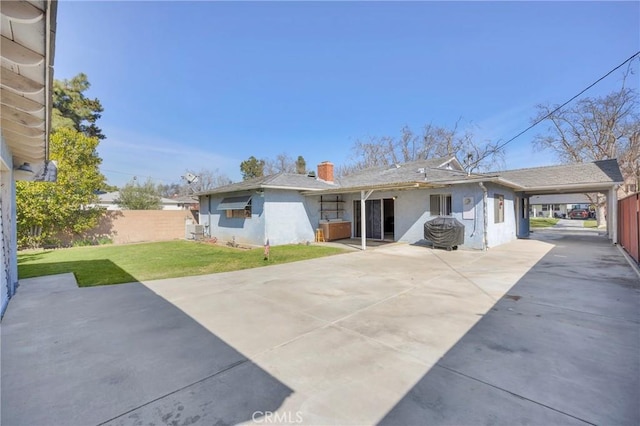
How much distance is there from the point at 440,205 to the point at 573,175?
325 inches

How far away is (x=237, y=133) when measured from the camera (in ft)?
91.9

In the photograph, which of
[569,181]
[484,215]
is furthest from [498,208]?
[569,181]

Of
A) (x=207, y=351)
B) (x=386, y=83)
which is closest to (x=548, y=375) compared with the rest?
(x=207, y=351)

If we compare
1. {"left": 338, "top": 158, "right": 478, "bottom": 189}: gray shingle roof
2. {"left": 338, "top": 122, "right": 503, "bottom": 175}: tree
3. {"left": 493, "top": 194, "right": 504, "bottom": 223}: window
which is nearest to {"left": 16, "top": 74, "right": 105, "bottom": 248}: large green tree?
{"left": 338, "top": 158, "right": 478, "bottom": 189}: gray shingle roof

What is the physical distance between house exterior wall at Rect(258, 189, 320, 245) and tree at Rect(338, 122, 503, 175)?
815 inches

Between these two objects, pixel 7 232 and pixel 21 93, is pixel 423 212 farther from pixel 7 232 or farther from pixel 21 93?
pixel 7 232

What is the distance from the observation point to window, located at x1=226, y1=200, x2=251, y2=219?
50.9 ft

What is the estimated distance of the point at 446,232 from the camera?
12.2 metres

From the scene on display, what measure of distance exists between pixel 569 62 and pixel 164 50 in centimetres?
1721

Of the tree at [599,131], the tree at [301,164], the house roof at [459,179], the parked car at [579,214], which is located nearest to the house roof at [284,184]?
the house roof at [459,179]

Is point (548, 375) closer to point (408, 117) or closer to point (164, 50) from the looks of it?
point (164, 50)

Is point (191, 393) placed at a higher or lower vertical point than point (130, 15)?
lower

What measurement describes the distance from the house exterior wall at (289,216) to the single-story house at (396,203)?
0.04 m

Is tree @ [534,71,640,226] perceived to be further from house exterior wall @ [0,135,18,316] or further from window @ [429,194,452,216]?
house exterior wall @ [0,135,18,316]
